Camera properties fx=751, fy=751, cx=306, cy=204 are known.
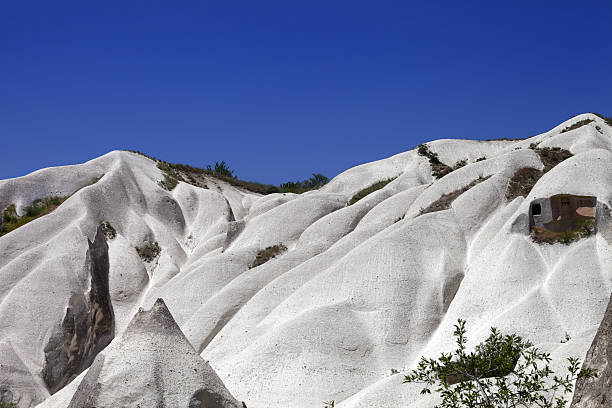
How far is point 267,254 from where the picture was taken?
123 feet

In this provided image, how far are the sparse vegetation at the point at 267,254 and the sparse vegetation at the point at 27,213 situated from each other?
15097mm

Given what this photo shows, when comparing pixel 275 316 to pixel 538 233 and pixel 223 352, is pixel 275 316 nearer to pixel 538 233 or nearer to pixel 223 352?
pixel 223 352

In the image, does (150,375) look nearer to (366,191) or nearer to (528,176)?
(528,176)

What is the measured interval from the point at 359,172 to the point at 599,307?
98.7 feet

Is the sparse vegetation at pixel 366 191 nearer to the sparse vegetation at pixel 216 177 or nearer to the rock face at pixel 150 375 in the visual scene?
the sparse vegetation at pixel 216 177

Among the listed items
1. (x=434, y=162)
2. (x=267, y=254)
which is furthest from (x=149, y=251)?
(x=434, y=162)

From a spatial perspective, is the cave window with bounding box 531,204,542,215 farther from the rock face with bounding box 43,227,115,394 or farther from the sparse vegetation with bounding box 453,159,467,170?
the rock face with bounding box 43,227,115,394

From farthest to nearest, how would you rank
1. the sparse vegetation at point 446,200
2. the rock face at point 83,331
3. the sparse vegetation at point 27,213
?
1. the sparse vegetation at point 27,213
2. the sparse vegetation at point 446,200
3. the rock face at point 83,331

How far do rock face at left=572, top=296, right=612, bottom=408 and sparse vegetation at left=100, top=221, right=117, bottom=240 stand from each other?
119ft

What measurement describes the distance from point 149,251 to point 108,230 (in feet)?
8.86

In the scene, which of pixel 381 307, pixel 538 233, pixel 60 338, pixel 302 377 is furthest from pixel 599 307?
pixel 60 338

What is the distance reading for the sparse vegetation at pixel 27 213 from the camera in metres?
43.5

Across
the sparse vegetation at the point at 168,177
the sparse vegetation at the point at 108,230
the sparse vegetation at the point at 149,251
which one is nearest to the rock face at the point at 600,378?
the sparse vegetation at the point at 149,251

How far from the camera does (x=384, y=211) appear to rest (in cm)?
3762
